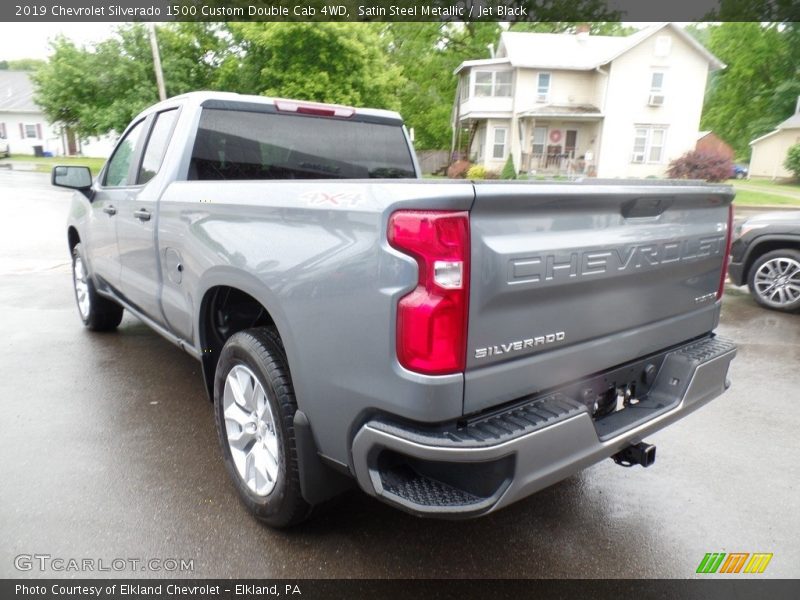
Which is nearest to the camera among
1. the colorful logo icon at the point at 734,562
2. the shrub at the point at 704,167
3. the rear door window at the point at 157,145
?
the colorful logo icon at the point at 734,562

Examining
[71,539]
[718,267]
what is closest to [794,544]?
[718,267]

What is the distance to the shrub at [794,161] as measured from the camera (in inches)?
1332

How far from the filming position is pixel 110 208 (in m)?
4.32

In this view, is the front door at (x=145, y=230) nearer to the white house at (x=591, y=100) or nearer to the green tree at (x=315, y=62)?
the green tree at (x=315, y=62)

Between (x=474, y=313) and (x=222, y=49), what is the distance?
2913 cm

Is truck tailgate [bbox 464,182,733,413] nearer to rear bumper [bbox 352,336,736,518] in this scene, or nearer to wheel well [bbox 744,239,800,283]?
rear bumper [bbox 352,336,736,518]

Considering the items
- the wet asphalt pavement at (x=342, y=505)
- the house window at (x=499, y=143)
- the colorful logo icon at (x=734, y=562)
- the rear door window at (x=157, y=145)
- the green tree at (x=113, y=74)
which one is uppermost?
the green tree at (x=113, y=74)

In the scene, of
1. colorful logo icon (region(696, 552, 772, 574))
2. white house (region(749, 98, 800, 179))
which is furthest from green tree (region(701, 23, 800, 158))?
colorful logo icon (region(696, 552, 772, 574))

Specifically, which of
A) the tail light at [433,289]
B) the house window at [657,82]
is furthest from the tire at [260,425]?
the house window at [657,82]

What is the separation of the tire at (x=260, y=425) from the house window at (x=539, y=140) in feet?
110

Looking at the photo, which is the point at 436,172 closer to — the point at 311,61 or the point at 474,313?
the point at 311,61

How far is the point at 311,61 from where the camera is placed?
2452 cm

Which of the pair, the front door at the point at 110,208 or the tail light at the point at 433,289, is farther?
the front door at the point at 110,208

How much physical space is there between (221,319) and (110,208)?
1.79 meters
